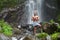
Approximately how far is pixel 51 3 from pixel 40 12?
1.53 metres

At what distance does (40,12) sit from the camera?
2270 cm

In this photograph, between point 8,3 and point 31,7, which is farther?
point 31,7

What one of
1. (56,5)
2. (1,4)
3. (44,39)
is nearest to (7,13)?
(1,4)

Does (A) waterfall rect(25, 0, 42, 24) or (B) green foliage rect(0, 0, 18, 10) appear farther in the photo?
(A) waterfall rect(25, 0, 42, 24)

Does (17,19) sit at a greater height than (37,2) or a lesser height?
lesser

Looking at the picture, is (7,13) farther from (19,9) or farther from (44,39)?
(44,39)

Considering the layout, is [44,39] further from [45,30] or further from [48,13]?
[48,13]

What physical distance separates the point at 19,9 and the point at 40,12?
2623mm

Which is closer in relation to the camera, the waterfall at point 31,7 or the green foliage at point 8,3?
the green foliage at point 8,3

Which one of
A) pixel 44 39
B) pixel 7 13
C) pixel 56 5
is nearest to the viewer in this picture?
pixel 44 39

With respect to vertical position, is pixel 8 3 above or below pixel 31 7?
above

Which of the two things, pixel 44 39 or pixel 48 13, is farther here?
pixel 48 13

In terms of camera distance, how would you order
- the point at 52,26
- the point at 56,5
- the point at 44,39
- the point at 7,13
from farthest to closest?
1. the point at 56,5
2. the point at 7,13
3. the point at 52,26
4. the point at 44,39

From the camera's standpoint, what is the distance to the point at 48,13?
2238 cm
